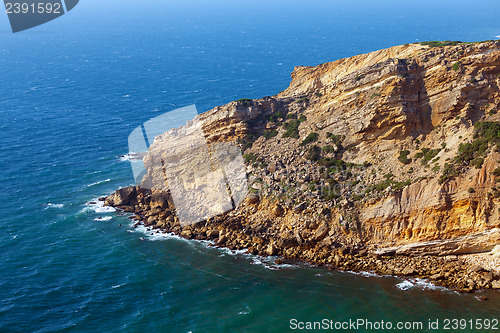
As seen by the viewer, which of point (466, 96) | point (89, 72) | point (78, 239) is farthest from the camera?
point (89, 72)

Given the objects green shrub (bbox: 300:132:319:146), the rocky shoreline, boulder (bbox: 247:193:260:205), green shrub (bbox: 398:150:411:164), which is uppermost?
green shrub (bbox: 300:132:319:146)

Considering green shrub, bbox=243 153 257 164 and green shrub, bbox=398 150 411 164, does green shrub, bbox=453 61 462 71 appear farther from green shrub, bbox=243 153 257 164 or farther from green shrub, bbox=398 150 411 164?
green shrub, bbox=243 153 257 164

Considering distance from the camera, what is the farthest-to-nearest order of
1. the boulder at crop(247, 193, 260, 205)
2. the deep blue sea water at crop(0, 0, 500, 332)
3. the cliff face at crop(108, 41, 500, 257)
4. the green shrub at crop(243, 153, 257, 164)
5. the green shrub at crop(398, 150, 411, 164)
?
1. the green shrub at crop(243, 153, 257, 164)
2. the boulder at crop(247, 193, 260, 205)
3. the green shrub at crop(398, 150, 411, 164)
4. the cliff face at crop(108, 41, 500, 257)
5. the deep blue sea water at crop(0, 0, 500, 332)

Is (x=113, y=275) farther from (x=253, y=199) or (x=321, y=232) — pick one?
(x=321, y=232)

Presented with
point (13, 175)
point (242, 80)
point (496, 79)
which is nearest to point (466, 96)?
point (496, 79)

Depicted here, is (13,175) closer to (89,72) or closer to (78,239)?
(78,239)

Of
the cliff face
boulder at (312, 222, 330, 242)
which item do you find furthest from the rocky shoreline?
the cliff face

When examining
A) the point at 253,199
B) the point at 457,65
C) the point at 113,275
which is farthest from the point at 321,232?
the point at 457,65
